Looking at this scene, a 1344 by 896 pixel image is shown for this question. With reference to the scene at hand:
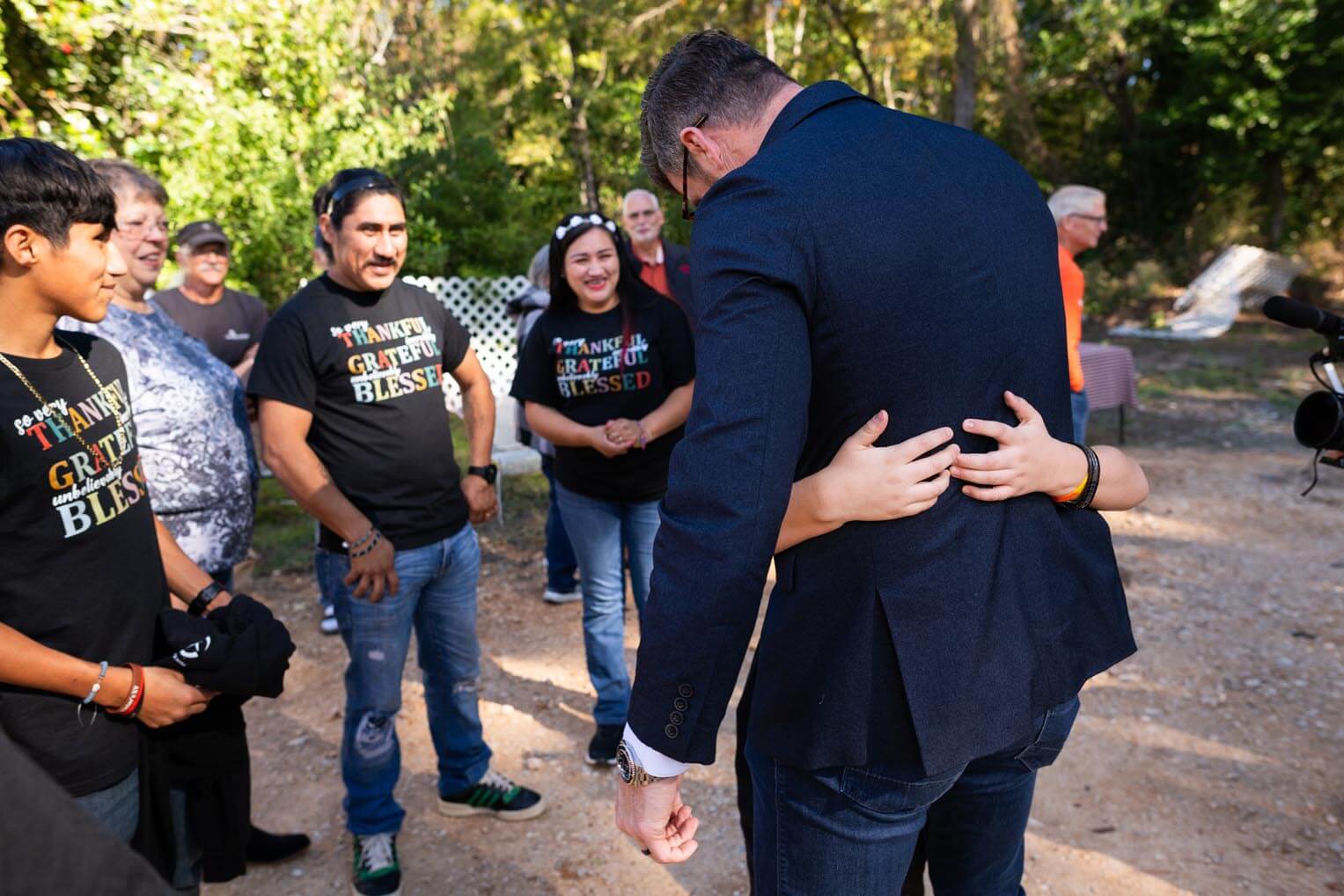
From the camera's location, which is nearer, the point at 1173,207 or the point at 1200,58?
the point at 1200,58

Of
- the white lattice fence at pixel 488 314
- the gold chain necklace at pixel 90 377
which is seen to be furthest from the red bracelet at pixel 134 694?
the white lattice fence at pixel 488 314

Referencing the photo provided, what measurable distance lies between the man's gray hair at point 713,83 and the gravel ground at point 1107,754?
7.79 ft

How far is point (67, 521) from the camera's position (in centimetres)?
172

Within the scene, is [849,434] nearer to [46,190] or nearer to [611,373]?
[46,190]

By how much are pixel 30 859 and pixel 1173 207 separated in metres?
20.8

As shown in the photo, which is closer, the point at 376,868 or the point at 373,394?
the point at 373,394

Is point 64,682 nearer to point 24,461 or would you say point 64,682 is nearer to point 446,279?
point 24,461

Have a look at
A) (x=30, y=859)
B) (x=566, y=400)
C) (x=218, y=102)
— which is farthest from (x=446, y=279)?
(x=30, y=859)

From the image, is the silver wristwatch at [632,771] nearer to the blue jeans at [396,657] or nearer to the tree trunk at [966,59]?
the blue jeans at [396,657]

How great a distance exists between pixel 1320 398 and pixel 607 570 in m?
2.27

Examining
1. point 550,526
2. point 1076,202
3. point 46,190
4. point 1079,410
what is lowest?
point 550,526

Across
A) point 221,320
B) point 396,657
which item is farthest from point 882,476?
point 221,320

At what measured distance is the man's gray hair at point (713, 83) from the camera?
1494 millimetres

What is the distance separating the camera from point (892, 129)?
4.53 feet
